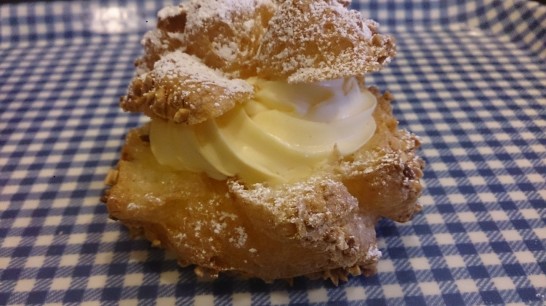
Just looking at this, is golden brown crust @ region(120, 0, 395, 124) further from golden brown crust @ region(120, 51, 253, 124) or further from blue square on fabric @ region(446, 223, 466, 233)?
blue square on fabric @ region(446, 223, 466, 233)

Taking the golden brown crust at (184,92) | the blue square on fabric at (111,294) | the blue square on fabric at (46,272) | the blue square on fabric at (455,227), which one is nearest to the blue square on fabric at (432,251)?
the blue square on fabric at (455,227)

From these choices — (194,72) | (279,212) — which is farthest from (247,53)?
A: (279,212)

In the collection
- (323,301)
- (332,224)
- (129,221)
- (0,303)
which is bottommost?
(0,303)

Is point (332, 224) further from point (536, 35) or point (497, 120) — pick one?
point (536, 35)

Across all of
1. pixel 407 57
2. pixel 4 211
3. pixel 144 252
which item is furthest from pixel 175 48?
pixel 407 57

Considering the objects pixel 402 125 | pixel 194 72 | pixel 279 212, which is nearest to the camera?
pixel 279 212

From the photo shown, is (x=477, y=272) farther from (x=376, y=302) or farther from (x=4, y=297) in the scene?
(x=4, y=297)
